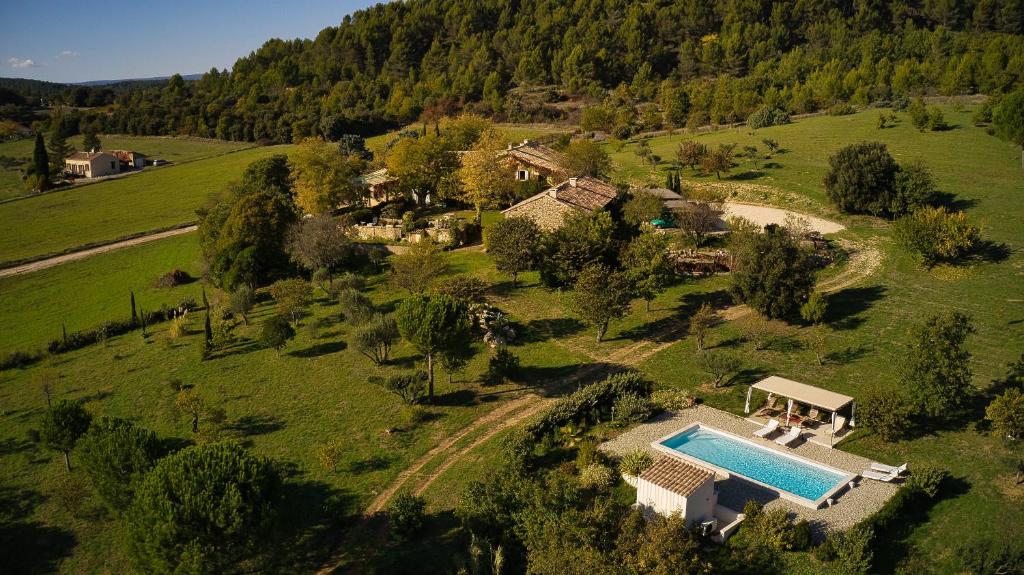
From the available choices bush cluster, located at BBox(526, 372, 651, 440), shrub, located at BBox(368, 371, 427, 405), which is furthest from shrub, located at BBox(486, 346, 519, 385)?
bush cluster, located at BBox(526, 372, 651, 440)

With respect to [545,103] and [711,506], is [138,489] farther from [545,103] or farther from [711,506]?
[545,103]

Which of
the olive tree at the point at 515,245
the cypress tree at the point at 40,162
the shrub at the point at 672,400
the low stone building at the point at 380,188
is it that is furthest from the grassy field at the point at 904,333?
the cypress tree at the point at 40,162

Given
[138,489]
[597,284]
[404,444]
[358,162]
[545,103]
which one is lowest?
[404,444]

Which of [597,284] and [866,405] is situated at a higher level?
[597,284]

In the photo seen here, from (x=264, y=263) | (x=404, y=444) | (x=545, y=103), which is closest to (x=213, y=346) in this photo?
(x=264, y=263)

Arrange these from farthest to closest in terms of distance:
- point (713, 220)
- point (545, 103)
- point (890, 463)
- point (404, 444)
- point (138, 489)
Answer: point (545, 103) < point (713, 220) < point (404, 444) < point (890, 463) < point (138, 489)

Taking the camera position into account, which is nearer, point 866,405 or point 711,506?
point 711,506

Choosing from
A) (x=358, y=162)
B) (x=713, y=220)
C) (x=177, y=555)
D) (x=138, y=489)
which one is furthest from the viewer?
(x=358, y=162)

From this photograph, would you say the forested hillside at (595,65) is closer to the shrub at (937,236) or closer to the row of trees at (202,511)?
the shrub at (937,236)
